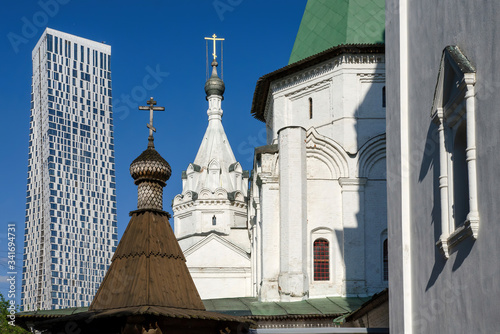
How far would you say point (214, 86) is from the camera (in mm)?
38906

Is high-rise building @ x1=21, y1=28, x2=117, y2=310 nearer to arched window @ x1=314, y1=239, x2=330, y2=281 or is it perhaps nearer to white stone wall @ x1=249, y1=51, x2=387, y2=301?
white stone wall @ x1=249, y1=51, x2=387, y2=301

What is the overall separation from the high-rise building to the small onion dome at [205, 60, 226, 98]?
5580 centimetres

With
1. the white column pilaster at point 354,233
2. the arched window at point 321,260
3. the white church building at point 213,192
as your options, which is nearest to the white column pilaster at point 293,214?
the arched window at point 321,260

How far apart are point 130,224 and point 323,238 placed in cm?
1173

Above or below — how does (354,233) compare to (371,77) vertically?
below

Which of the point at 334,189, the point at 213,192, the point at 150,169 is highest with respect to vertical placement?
the point at 213,192

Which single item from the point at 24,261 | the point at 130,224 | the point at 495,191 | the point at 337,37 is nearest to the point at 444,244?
the point at 495,191

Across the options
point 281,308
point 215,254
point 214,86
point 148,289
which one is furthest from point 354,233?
point 214,86

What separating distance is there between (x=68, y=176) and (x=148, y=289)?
86.9 meters

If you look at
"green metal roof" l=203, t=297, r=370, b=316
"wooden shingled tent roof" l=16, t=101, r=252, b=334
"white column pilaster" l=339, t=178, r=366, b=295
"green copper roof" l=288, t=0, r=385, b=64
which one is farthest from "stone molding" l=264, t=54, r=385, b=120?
"wooden shingled tent roof" l=16, t=101, r=252, b=334

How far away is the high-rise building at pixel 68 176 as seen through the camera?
92.4 m

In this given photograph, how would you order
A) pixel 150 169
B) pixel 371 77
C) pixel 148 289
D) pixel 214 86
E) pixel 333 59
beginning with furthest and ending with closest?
pixel 214 86
pixel 333 59
pixel 371 77
pixel 150 169
pixel 148 289

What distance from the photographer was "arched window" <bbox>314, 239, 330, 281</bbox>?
73.1ft

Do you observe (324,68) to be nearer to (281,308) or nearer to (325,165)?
(325,165)
